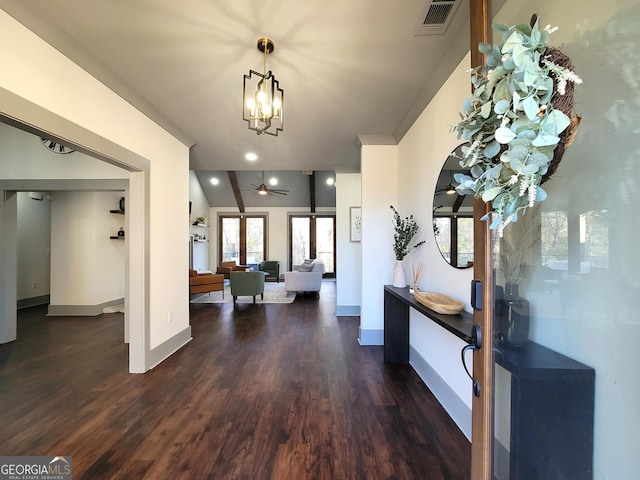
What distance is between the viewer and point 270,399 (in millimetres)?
2209

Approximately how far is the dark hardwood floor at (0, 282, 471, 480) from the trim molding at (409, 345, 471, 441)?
2.5 inches

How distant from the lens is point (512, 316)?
1.03m

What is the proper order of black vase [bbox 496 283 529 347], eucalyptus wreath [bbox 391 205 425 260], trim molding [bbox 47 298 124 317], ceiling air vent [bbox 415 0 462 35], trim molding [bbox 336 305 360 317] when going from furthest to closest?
trim molding [bbox 336 305 360 317] → trim molding [bbox 47 298 124 317] → eucalyptus wreath [bbox 391 205 425 260] → ceiling air vent [bbox 415 0 462 35] → black vase [bbox 496 283 529 347]

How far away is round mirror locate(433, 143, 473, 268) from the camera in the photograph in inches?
68.7

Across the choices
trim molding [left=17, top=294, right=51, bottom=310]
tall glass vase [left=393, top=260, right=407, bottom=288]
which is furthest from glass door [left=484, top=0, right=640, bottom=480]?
trim molding [left=17, top=294, right=51, bottom=310]

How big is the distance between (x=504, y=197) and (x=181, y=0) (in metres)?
2.00

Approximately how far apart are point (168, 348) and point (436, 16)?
13.0ft

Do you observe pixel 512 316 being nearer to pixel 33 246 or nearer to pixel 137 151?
pixel 137 151

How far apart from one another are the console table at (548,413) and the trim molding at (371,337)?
2.46 m

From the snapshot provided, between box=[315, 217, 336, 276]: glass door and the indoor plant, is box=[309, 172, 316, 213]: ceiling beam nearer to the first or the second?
box=[315, 217, 336, 276]: glass door

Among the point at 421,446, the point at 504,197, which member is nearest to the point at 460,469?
the point at 421,446

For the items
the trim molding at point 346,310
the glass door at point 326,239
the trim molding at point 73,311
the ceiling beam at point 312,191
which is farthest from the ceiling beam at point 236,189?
the trim molding at point 346,310

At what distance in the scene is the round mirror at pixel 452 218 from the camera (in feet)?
5.73

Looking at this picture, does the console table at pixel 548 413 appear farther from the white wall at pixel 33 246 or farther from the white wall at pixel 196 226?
the white wall at pixel 196 226
